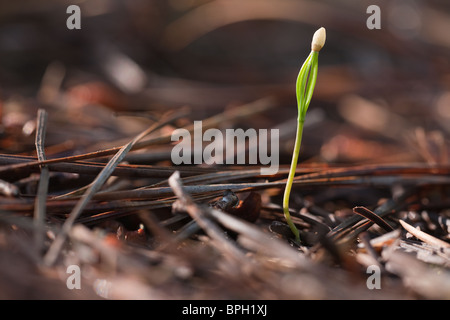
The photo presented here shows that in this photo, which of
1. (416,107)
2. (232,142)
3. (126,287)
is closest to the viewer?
(126,287)

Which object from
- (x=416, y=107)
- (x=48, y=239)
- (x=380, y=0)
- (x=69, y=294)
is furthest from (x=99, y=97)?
(x=380, y=0)

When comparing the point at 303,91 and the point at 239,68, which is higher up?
the point at 239,68

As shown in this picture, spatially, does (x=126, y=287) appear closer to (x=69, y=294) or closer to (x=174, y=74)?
(x=69, y=294)

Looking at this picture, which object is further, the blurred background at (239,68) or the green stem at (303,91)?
the blurred background at (239,68)

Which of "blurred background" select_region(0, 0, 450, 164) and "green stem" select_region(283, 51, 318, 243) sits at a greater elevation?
"blurred background" select_region(0, 0, 450, 164)

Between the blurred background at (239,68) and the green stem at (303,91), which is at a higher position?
the blurred background at (239,68)

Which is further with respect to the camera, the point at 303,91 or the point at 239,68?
the point at 239,68

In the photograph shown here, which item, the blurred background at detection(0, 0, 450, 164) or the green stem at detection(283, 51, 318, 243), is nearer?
the green stem at detection(283, 51, 318, 243)

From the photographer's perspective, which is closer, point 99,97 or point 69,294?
point 69,294
